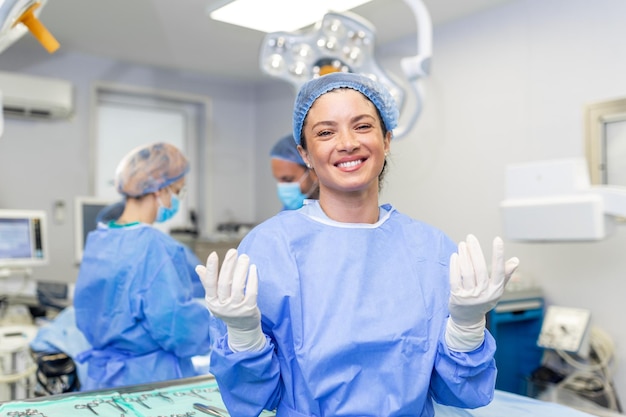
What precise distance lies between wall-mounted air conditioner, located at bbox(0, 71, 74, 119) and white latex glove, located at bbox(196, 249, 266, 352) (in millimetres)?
3370

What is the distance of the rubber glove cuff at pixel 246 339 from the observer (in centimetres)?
102

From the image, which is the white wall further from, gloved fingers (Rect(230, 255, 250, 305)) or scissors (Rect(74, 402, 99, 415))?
gloved fingers (Rect(230, 255, 250, 305))

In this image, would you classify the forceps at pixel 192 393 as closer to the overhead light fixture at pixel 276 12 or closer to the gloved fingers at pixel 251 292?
the gloved fingers at pixel 251 292

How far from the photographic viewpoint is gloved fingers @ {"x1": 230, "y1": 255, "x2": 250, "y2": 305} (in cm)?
97

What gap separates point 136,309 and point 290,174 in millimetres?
918

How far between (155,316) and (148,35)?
264 centimetres

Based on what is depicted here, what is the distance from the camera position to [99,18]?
3631mm

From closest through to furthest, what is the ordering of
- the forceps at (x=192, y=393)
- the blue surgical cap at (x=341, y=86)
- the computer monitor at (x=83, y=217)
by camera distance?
1. the blue surgical cap at (x=341, y=86)
2. the forceps at (x=192, y=393)
3. the computer monitor at (x=83, y=217)

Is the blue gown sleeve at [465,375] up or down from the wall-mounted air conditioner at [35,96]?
down

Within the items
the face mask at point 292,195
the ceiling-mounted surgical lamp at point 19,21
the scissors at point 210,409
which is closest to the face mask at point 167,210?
the face mask at point 292,195

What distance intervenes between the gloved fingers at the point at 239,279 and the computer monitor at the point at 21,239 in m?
2.41

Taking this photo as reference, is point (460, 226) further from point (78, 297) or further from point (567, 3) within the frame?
point (78, 297)

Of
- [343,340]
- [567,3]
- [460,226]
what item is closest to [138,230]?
[343,340]

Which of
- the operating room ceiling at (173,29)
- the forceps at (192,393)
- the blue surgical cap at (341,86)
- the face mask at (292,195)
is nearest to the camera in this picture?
the blue surgical cap at (341,86)
